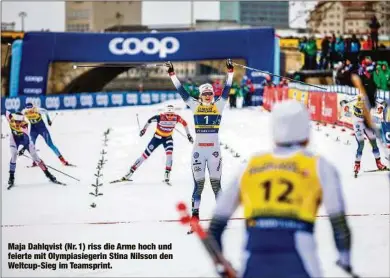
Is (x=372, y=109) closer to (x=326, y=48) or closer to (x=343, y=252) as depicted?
(x=343, y=252)

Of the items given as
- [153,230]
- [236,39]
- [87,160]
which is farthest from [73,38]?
[153,230]

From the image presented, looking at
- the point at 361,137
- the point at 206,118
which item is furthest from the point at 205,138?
the point at 361,137

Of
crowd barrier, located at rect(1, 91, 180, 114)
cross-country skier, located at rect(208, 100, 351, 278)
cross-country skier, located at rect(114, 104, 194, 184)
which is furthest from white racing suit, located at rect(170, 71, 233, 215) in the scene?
crowd barrier, located at rect(1, 91, 180, 114)

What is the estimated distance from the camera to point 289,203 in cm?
306

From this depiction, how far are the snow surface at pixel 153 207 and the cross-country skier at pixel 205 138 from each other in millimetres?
253

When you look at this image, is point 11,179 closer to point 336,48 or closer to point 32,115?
point 32,115

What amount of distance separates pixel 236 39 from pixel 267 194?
21.9 metres

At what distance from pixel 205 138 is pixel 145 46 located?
52.7 ft

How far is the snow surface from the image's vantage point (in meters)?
5.95

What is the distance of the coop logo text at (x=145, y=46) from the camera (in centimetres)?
2311

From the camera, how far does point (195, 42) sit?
24672 mm

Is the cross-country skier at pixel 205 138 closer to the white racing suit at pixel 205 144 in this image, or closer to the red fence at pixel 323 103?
the white racing suit at pixel 205 144

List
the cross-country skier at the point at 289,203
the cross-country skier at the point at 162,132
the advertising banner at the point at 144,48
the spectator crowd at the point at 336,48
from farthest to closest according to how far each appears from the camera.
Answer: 1. the advertising banner at the point at 144,48
2. the spectator crowd at the point at 336,48
3. the cross-country skier at the point at 162,132
4. the cross-country skier at the point at 289,203

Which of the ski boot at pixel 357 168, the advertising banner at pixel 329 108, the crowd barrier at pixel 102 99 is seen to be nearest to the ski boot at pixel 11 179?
the ski boot at pixel 357 168
